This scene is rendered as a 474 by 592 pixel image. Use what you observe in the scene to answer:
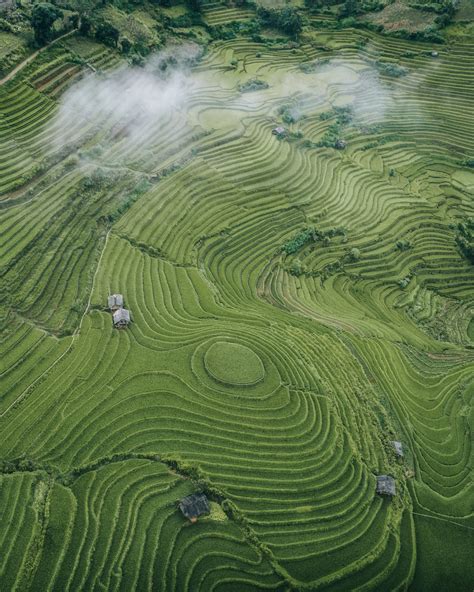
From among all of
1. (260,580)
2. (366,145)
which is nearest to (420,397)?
(260,580)

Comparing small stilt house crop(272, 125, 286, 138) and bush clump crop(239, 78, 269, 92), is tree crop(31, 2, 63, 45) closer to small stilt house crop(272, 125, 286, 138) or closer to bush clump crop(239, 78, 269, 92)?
bush clump crop(239, 78, 269, 92)

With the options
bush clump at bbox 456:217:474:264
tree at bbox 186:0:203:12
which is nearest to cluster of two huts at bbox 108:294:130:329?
bush clump at bbox 456:217:474:264

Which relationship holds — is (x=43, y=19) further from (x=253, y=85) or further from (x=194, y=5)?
(x=194, y=5)

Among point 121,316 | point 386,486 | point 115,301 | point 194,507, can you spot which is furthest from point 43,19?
point 386,486

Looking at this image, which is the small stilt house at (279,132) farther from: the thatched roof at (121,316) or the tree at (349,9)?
the thatched roof at (121,316)

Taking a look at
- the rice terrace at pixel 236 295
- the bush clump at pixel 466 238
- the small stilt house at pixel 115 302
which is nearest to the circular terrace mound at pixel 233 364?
the rice terrace at pixel 236 295
